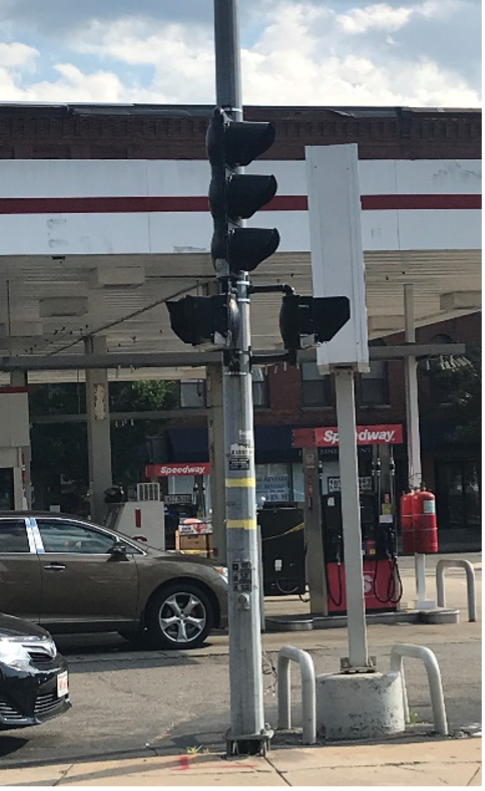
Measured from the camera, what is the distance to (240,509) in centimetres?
922

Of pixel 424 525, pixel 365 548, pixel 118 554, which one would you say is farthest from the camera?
pixel 424 525

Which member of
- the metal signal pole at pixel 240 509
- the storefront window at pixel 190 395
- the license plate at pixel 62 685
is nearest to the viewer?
the metal signal pole at pixel 240 509

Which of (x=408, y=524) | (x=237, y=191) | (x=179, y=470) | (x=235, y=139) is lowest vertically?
(x=408, y=524)

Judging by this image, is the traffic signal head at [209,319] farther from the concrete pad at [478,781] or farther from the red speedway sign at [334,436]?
the red speedway sign at [334,436]

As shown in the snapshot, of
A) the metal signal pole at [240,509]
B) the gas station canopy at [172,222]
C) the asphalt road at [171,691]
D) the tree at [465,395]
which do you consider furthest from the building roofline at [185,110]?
the metal signal pole at [240,509]

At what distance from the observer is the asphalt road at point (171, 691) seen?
396 inches

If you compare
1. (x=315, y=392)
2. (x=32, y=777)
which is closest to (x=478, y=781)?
(x=32, y=777)

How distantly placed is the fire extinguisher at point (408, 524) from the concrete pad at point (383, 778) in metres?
8.69

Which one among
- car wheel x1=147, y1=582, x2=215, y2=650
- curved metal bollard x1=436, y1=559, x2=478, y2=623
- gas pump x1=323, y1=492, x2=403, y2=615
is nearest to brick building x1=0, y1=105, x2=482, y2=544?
curved metal bollard x1=436, y1=559, x2=478, y2=623

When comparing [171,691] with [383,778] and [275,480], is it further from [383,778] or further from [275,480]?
[275,480]

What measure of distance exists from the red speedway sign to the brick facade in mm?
27697

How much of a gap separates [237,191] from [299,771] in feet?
13.2

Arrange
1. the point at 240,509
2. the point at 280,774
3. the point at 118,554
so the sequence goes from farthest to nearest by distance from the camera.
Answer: the point at 118,554 → the point at 240,509 → the point at 280,774

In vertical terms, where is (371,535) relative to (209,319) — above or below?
below
